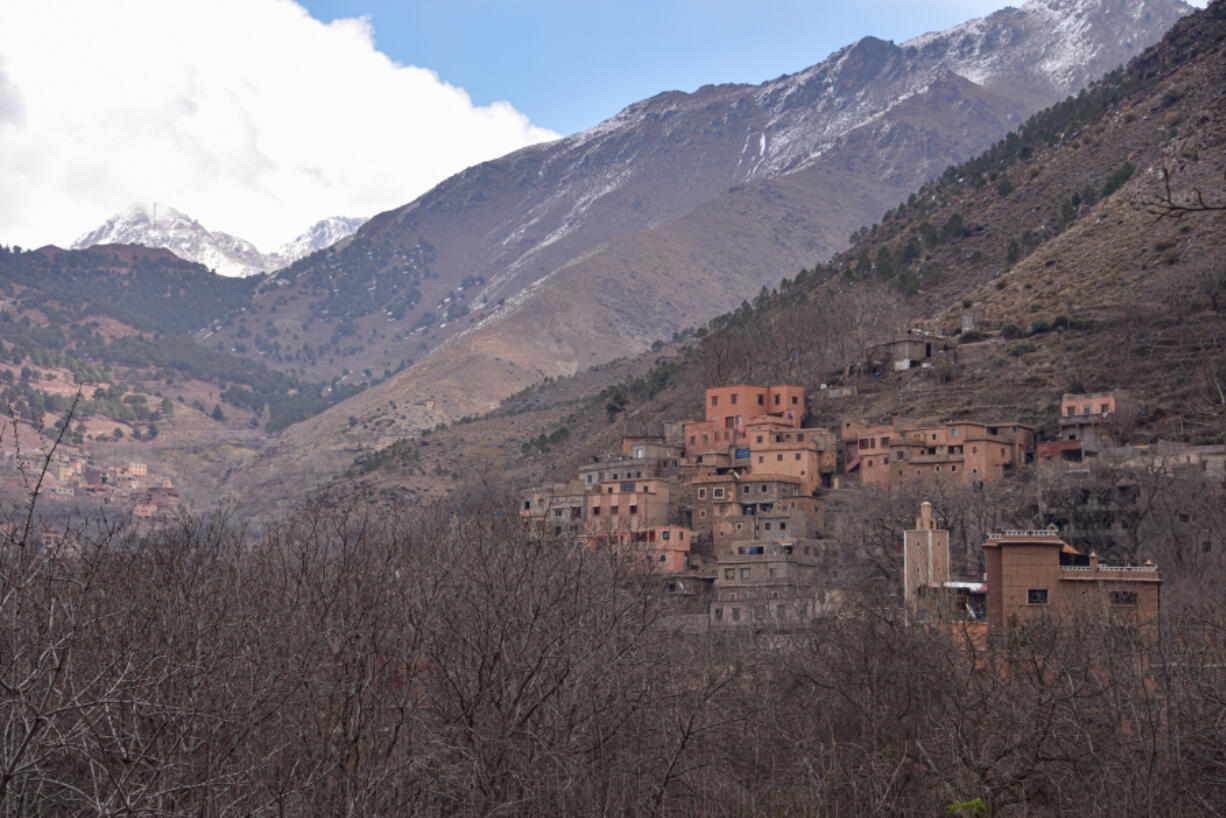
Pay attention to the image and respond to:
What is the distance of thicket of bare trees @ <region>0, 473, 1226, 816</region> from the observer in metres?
23.1

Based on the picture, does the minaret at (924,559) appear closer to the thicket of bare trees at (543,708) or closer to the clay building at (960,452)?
the thicket of bare trees at (543,708)

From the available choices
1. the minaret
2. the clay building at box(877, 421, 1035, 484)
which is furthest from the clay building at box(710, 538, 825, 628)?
the clay building at box(877, 421, 1035, 484)

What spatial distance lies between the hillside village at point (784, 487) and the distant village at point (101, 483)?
67.3 meters

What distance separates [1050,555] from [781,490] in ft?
82.4

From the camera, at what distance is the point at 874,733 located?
30.4 m

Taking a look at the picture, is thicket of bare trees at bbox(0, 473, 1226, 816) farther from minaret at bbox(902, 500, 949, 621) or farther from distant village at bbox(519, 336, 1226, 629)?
minaret at bbox(902, 500, 949, 621)

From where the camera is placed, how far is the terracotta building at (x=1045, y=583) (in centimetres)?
4041

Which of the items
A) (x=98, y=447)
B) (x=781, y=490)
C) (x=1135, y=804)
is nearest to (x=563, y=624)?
(x=1135, y=804)

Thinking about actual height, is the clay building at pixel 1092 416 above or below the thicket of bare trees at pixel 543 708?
above

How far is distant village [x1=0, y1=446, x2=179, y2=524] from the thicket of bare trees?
10065 cm

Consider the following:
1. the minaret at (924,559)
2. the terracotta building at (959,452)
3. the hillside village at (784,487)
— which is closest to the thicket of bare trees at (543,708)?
the hillside village at (784,487)

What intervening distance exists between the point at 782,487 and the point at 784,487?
A: 0.53ft

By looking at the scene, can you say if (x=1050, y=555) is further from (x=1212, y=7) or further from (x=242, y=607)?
(x=1212, y=7)

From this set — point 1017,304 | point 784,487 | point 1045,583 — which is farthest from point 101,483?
point 1045,583
